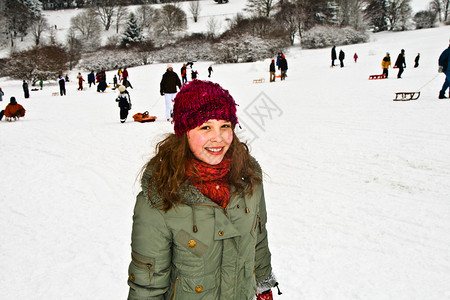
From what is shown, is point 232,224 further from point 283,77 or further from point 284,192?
point 283,77

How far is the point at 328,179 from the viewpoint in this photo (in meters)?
5.63

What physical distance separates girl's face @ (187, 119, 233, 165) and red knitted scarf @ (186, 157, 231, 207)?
4 centimetres

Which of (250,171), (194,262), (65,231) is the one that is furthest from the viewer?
(65,231)

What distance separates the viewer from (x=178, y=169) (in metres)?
1.64

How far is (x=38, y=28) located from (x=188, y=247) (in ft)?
233

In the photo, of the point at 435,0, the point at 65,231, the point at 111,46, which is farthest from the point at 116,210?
the point at 435,0

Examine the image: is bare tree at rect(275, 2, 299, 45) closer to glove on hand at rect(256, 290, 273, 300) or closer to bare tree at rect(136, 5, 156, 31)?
bare tree at rect(136, 5, 156, 31)

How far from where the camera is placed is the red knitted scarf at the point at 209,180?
5.46 feet

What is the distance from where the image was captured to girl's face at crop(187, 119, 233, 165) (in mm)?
1686

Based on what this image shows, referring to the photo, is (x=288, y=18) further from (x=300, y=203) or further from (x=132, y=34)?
(x=300, y=203)

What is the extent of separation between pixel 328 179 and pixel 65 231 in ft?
14.1

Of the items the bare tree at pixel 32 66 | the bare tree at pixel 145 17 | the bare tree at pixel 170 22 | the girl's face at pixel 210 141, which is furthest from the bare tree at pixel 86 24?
the girl's face at pixel 210 141

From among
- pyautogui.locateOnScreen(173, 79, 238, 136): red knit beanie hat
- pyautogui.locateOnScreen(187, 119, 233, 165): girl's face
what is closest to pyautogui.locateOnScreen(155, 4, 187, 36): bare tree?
pyautogui.locateOnScreen(173, 79, 238, 136): red knit beanie hat

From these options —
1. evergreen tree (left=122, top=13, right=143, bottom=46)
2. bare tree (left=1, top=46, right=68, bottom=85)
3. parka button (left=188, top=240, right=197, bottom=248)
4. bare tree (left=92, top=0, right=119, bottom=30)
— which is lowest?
parka button (left=188, top=240, right=197, bottom=248)
